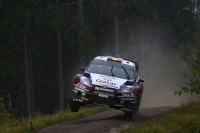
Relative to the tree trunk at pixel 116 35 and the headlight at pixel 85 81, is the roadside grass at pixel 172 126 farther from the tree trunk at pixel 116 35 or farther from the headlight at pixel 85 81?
the tree trunk at pixel 116 35

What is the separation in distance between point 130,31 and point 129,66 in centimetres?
2717

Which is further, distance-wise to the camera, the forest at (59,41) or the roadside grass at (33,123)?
the forest at (59,41)

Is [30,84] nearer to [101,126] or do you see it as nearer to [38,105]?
[38,105]

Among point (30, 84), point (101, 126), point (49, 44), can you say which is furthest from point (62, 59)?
point (101, 126)

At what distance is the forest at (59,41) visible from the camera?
34.4 meters

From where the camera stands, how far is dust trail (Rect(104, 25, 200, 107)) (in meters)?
46.0

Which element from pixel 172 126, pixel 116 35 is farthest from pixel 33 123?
pixel 116 35

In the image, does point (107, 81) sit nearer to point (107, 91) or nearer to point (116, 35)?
point (107, 91)

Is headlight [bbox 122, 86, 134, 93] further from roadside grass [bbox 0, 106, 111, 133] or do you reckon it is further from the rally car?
roadside grass [bbox 0, 106, 111, 133]

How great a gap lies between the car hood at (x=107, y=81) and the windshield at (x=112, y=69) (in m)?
0.56

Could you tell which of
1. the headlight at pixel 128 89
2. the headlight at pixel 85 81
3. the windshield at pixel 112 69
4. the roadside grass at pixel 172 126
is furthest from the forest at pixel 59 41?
the roadside grass at pixel 172 126

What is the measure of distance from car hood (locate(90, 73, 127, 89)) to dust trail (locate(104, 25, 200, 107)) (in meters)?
25.8

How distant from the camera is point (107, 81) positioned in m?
16.1

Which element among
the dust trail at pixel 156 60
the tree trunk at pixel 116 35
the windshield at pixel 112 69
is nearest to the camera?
the windshield at pixel 112 69
